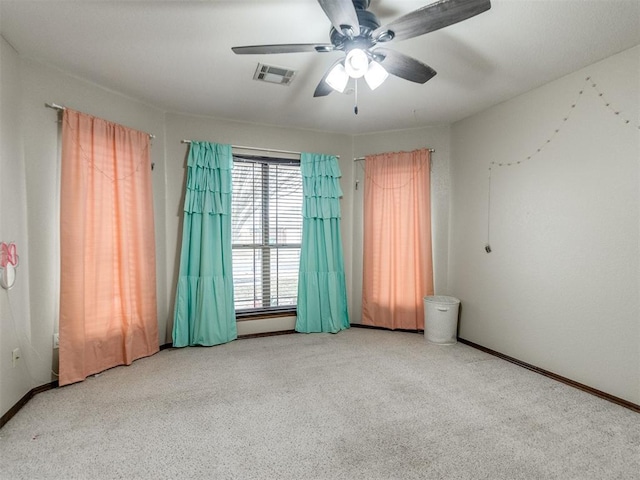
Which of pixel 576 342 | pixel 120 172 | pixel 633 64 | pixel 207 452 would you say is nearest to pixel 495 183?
pixel 633 64

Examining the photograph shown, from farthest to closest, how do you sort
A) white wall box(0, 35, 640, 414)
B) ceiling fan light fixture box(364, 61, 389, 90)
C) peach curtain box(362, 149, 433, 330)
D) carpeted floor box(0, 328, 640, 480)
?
peach curtain box(362, 149, 433, 330)
white wall box(0, 35, 640, 414)
ceiling fan light fixture box(364, 61, 389, 90)
carpeted floor box(0, 328, 640, 480)

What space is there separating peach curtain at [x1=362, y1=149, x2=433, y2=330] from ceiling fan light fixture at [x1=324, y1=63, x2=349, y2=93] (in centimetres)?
198

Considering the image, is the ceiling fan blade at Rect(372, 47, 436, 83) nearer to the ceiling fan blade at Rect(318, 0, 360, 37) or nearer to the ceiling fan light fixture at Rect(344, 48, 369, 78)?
the ceiling fan light fixture at Rect(344, 48, 369, 78)

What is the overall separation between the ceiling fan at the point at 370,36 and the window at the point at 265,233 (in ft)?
5.74

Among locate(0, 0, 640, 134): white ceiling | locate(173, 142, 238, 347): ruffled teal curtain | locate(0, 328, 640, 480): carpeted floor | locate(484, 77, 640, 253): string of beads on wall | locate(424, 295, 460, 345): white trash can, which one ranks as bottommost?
locate(0, 328, 640, 480): carpeted floor

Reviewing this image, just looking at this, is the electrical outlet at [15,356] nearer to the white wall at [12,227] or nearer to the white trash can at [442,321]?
the white wall at [12,227]

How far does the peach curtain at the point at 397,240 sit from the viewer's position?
379 cm

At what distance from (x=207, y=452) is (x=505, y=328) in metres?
2.74

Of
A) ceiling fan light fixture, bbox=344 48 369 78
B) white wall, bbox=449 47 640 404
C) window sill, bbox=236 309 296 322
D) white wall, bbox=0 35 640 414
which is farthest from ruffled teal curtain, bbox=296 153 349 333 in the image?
ceiling fan light fixture, bbox=344 48 369 78

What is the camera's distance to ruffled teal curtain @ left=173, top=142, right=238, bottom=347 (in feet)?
10.9

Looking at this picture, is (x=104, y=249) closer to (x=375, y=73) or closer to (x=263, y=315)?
(x=263, y=315)

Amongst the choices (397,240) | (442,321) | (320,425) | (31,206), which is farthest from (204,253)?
(442,321)

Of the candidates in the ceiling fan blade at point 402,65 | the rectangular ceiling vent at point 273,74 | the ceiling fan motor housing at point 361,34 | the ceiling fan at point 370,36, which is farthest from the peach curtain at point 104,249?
the ceiling fan blade at point 402,65

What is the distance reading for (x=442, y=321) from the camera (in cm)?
346
